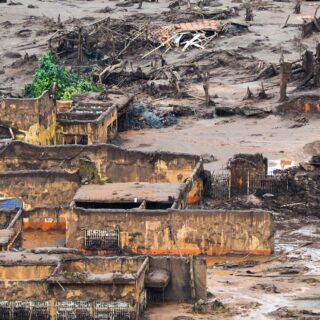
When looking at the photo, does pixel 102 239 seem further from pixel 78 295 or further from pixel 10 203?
pixel 78 295

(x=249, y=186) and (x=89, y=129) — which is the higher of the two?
(x=89, y=129)

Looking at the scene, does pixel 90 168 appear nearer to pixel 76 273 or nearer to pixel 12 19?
pixel 76 273

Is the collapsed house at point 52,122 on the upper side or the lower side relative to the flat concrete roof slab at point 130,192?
upper

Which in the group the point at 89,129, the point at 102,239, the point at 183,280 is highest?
the point at 89,129

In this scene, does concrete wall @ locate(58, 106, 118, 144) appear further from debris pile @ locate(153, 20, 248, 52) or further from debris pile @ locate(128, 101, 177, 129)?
debris pile @ locate(153, 20, 248, 52)

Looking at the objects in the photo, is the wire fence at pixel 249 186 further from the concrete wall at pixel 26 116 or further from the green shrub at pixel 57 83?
the green shrub at pixel 57 83

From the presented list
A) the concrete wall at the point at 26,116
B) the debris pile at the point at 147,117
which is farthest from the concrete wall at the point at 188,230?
the debris pile at the point at 147,117

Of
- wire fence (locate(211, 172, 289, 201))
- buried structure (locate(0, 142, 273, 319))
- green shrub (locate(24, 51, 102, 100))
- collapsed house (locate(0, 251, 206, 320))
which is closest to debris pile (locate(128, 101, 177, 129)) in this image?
green shrub (locate(24, 51, 102, 100))

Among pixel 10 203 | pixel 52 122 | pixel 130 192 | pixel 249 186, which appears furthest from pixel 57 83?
pixel 130 192
